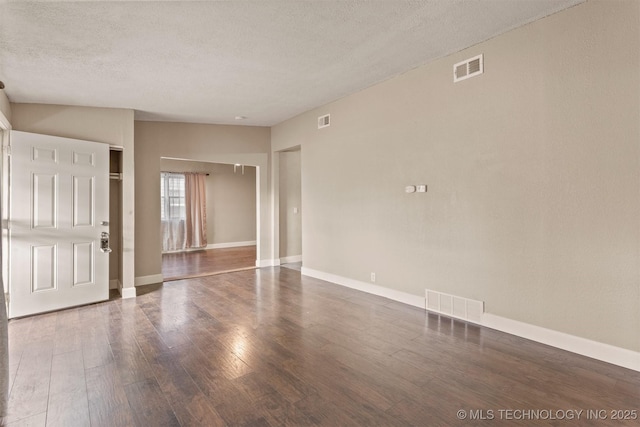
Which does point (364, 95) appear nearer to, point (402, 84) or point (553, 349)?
point (402, 84)

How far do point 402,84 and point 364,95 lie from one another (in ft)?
2.21

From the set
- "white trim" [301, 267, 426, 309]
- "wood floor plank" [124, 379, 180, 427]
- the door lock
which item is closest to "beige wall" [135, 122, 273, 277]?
the door lock

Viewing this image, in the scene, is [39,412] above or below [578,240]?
below

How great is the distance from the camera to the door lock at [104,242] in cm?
452

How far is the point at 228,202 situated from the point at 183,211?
1.31m

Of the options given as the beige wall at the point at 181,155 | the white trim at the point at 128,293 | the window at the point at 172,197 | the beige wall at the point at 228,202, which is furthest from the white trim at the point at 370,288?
the window at the point at 172,197

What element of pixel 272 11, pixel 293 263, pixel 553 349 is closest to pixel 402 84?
pixel 272 11

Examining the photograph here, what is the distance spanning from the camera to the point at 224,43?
10.2ft

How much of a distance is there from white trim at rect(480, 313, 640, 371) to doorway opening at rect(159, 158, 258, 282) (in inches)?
216

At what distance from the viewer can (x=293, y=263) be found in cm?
712

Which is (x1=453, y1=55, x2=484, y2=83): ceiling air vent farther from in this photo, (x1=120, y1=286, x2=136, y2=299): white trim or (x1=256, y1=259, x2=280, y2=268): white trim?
(x1=120, y1=286, x2=136, y2=299): white trim

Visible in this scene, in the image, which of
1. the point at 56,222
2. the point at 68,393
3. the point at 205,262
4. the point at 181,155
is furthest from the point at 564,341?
the point at 205,262

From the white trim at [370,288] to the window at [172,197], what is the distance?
4868mm

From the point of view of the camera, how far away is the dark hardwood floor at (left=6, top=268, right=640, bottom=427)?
6.78ft
